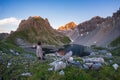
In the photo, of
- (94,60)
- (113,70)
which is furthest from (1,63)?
(113,70)

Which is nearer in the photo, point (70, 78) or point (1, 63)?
point (70, 78)

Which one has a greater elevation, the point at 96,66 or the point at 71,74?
the point at 96,66

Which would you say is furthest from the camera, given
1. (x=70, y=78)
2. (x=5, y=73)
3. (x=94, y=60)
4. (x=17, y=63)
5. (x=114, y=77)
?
(x=17, y=63)

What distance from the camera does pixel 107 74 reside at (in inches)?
805

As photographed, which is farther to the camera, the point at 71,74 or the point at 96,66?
the point at 96,66

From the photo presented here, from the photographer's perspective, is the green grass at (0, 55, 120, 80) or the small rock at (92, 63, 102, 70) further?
the small rock at (92, 63, 102, 70)

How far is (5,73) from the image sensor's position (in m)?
23.7

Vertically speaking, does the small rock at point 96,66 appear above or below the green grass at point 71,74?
above

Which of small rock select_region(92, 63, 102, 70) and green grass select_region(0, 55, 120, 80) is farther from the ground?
small rock select_region(92, 63, 102, 70)

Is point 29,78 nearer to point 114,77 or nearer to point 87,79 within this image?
point 87,79

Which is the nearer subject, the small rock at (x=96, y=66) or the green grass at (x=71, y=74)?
the green grass at (x=71, y=74)

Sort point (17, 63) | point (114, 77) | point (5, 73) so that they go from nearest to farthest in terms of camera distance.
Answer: point (114, 77), point (5, 73), point (17, 63)

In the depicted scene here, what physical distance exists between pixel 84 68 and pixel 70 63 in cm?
144

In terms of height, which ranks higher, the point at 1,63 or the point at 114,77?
the point at 1,63
